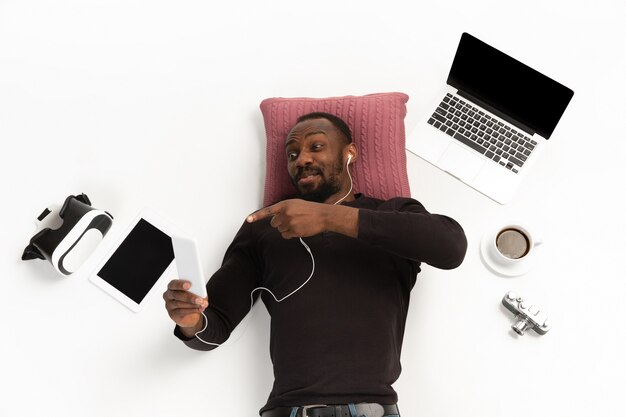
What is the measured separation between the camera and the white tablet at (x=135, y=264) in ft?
6.12

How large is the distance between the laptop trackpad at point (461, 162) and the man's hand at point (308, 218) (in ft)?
2.11

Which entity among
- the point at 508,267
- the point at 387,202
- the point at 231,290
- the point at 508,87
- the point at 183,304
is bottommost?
the point at 231,290

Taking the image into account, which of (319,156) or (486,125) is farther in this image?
(486,125)

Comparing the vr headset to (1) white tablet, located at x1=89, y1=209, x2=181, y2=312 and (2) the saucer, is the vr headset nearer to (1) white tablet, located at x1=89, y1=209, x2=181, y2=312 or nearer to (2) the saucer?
(1) white tablet, located at x1=89, y1=209, x2=181, y2=312

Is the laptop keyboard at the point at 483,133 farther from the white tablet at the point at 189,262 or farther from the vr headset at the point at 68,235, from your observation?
the vr headset at the point at 68,235

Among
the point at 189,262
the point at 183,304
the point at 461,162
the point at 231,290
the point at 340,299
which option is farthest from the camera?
the point at 461,162

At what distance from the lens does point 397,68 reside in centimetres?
216

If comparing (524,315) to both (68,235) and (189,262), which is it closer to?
(189,262)

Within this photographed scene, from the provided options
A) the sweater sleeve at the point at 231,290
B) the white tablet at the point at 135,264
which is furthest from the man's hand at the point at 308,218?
the white tablet at the point at 135,264

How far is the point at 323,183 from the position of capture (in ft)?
5.57

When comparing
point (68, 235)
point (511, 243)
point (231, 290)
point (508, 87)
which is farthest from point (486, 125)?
point (68, 235)

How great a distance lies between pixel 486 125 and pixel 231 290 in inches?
42.8

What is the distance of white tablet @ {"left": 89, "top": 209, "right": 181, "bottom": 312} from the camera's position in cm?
187

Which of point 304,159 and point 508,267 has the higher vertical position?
point 304,159
